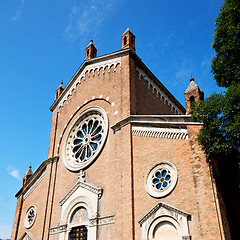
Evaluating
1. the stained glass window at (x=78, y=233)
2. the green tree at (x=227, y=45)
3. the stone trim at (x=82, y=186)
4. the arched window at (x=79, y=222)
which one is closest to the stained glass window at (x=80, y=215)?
the arched window at (x=79, y=222)

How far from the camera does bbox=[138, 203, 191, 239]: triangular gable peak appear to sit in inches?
414

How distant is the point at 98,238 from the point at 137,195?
2.97m

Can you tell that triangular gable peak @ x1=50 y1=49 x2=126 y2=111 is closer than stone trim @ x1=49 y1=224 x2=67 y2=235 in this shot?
No

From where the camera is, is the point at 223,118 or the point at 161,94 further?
the point at 161,94

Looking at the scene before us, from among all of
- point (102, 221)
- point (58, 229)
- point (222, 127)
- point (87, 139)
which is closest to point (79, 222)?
point (58, 229)

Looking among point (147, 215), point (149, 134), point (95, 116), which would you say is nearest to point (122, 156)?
point (149, 134)

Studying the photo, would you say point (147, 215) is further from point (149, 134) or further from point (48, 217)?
point (48, 217)

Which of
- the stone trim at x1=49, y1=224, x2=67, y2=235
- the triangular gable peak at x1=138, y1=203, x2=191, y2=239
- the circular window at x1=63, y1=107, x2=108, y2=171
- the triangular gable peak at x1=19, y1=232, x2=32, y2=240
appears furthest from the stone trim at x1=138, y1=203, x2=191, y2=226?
the triangular gable peak at x1=19, y1=232, x2=32, y2=240

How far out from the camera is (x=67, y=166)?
17.2 meters

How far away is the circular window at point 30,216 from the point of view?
696 inches

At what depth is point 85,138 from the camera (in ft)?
57.1

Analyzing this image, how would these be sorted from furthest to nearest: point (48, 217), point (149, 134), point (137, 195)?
point (48, 217), point (149, 134), point (137, 195)

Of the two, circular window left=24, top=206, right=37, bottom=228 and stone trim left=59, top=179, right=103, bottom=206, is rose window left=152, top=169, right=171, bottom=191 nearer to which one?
stone trim left=59, top=179, right=103, bottom=206

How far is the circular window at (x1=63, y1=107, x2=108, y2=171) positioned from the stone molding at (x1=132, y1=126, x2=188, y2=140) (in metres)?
2.40
